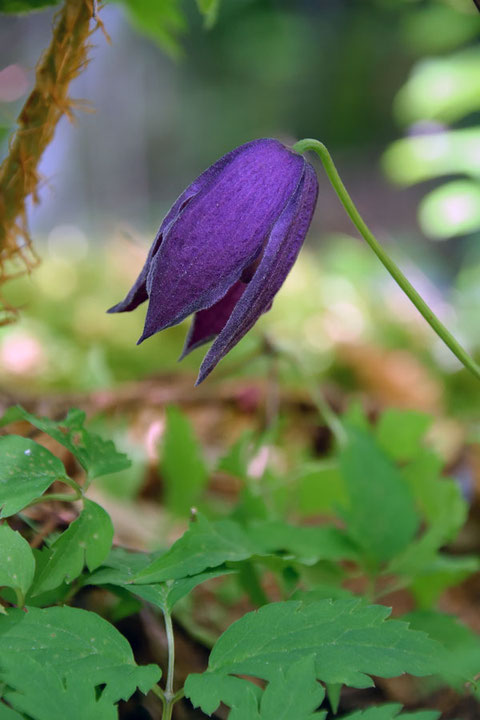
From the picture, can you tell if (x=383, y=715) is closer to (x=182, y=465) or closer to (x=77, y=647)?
(x=77, y=647)

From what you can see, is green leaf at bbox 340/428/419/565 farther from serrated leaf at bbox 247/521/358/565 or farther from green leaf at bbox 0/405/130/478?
green leaf at bbox 0/405/130/478

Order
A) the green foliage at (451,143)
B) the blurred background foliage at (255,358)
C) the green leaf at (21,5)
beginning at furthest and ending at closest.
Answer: the green foliage at (451,143) < the blurred background foliage at (255,358) < the green leaf at (21,5)

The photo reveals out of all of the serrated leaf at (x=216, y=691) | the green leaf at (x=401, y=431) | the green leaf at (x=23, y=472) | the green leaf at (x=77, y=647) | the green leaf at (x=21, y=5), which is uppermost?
the green leaf at (x=21, y=5)

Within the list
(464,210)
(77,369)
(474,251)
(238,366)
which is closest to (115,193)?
(474,251)

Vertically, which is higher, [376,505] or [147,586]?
[147,586]

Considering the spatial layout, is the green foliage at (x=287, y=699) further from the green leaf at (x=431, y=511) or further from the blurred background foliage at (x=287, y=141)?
the blurred background foliage at (x=287, y=141)

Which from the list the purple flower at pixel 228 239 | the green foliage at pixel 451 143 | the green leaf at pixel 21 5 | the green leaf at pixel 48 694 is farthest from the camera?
the green foliage at pixel 451 143

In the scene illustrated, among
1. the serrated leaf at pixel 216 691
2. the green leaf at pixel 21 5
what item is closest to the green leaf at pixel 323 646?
the serrated leaf at pixel 216 691

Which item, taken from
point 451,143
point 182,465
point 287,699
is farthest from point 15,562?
point 451,143
